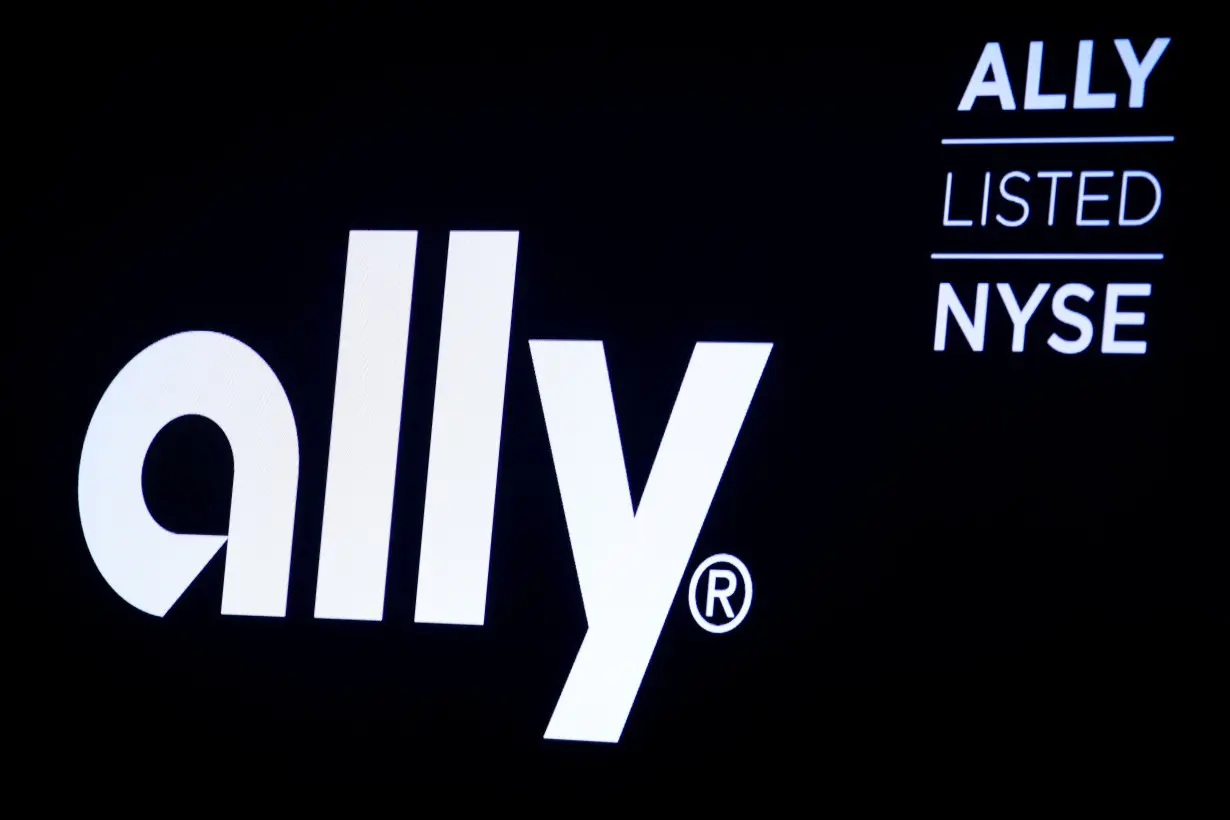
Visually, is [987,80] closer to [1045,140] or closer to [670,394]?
[1045,140]

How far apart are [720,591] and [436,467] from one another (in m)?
0.67

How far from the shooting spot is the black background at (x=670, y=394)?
3.86 m

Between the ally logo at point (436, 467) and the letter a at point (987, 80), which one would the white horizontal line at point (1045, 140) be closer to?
the letter a at point (987, 80)

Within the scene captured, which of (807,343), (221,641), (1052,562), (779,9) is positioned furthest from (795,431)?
(221,641)

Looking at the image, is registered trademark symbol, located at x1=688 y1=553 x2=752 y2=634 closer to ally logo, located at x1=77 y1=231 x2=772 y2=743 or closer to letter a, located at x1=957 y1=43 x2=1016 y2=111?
ally logo, located at x1=77 y1=231 x2=772 y2=743

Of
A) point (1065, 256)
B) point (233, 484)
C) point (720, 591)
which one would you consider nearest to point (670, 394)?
point (720, 591)

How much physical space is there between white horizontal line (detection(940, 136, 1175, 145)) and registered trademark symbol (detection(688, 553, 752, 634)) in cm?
95

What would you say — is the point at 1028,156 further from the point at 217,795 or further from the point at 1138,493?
the point at 217,795

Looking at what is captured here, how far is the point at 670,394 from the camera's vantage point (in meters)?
4.14

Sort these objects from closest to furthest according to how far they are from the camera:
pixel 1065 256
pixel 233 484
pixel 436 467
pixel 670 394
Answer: pixel 1065 256 → pixel 670 394 → pixel 436 467 → pixel 233 484

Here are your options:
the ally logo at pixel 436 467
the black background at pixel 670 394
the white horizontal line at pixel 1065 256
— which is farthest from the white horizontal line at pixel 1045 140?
the ally logo at pixel 436 467

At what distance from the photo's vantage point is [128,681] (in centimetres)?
433

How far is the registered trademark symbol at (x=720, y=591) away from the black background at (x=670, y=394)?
31 mm

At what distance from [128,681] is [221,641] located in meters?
0.23
